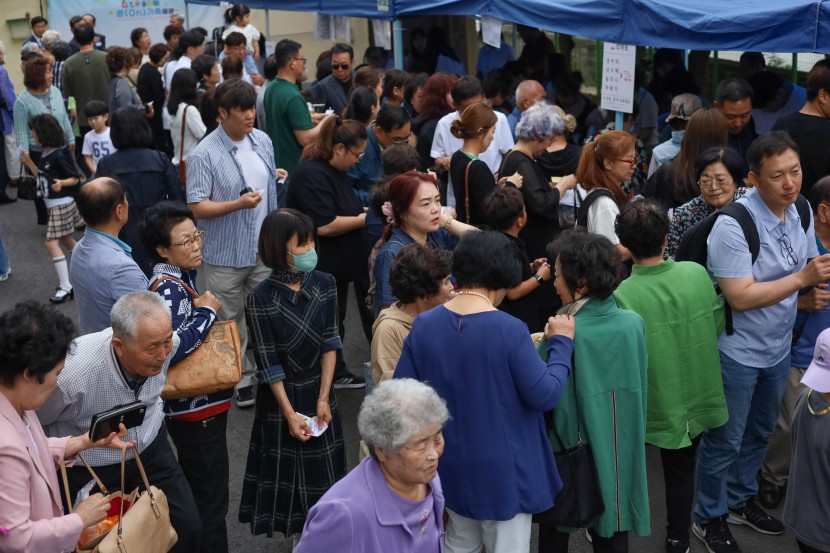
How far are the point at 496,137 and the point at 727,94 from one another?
1640mm

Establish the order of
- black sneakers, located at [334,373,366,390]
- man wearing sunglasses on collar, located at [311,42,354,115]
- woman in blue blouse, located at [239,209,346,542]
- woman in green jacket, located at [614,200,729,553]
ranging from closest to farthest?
woman in green jacket, located at [614,200,729,553], woman in blue blouse, located at [239,209,346,542], black sneakers, located at [334,373,366,390], man wearing sunglasses on collar, located at [311,42,354,115]

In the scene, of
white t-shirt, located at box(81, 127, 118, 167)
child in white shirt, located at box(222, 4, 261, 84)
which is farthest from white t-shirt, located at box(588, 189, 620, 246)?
child in white shirt, located at box(222, 4, 261, 84)

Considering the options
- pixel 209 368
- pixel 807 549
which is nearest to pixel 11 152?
pixel 209 368

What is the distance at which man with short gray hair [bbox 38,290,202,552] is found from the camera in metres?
3.39

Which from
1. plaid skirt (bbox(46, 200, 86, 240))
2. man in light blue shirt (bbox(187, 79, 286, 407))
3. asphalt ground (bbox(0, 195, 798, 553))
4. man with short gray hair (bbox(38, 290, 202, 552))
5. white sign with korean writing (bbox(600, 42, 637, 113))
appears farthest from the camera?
plaid skirt (bbox(46, 200, 86, 240))

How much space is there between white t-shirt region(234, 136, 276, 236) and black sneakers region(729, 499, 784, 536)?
125 inches

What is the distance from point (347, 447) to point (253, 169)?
1804 mm

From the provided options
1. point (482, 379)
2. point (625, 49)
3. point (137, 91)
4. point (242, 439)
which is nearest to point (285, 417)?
point (482, 379)

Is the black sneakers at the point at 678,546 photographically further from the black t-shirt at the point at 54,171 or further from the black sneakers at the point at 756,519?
the black t-shirt at the point at 54,171

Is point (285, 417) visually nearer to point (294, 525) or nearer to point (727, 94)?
point (294, 525)

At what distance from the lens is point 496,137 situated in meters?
7.01

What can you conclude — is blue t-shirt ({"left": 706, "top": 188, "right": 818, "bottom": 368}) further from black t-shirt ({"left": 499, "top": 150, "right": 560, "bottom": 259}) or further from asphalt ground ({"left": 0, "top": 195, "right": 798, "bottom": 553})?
black t-shirt ({"left": 499, "top": 150, "right": 560, "bottom": 259})

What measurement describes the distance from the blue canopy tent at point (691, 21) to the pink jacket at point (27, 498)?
483 centimetres

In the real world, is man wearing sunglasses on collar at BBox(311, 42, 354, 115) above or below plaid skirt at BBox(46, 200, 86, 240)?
above
